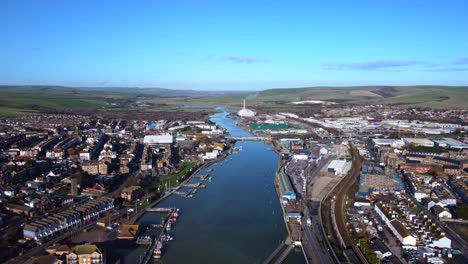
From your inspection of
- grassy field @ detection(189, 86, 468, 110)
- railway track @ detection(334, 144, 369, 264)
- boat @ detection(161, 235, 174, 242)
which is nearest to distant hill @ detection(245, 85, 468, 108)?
grassy field @ detection(189, 86, 468, 110)

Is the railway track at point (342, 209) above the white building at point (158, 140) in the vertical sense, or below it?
below

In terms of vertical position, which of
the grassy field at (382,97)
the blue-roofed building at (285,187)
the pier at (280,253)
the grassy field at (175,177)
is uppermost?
the grassy field at (382,97)

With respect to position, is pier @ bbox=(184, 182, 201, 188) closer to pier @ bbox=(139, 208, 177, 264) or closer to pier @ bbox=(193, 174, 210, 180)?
pier @ bbox=(193, 174, 210, 180)

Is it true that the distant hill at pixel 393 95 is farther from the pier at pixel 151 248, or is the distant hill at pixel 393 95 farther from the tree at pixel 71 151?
the pier at pixel 151 248

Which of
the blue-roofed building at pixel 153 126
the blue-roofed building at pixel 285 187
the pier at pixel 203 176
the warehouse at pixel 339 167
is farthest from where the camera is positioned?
the blue-roofed building at pixel 153 126

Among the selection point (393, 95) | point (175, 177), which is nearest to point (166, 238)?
point (175, 177)

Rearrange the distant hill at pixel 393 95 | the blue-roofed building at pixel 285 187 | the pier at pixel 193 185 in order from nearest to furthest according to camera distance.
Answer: the blue-roofed building at pixel 285 187 < the pier at pixel 193 185 < the distant hill at pixel 393 95

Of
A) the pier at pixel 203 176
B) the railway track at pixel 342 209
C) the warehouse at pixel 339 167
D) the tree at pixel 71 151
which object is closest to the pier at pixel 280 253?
the railway track at pixel 342 209

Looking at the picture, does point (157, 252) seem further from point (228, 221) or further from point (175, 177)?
point (175, 177)

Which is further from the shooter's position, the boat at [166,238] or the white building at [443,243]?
the boat at [166,238]
